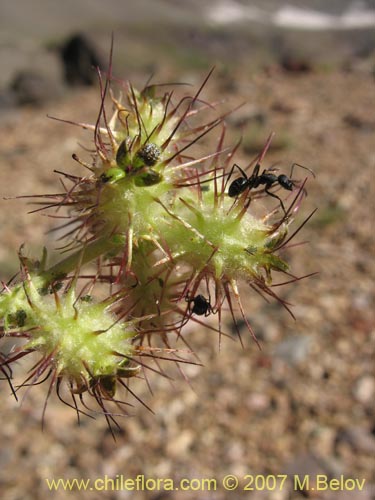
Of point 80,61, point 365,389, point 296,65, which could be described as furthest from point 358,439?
point 80,61

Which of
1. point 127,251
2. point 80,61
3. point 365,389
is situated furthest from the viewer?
point 80,61

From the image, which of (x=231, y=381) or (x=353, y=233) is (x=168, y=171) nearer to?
(x=231, y=381)

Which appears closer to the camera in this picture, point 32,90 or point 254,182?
point 254,182

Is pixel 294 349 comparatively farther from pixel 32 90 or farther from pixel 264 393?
pixel 32 90

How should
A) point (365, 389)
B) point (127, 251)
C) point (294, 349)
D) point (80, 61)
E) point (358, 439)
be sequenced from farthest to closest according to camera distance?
1. point (80, 61)
2. point (294, 349)
3. point (365, 389)
4. point (358, 439)
5. point (127, 251)

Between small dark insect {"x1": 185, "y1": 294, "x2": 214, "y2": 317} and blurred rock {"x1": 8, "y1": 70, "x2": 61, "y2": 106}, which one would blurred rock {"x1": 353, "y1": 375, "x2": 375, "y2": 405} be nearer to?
small dark insect {"x1": 185, "y1": 294, "x2": 214, "y2": 317}

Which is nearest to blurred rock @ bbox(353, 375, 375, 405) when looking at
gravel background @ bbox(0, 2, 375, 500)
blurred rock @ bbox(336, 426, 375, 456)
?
gravel background @ bbox(0, 2, 375, 500)

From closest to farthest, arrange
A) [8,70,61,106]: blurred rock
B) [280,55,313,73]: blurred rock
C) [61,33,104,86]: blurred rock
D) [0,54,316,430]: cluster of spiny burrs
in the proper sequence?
1. [0,54,316,430]: cluster of spiny burrs
2. [8,70,61,106]: blurred rock
3. [61,33,104,86]: blurred rock
4. [280,55,313,73]: blurred rock

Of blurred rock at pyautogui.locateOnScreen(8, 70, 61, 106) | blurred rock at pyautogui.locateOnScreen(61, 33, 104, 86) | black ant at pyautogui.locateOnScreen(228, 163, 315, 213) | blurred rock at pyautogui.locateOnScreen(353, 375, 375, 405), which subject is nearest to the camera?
black ant at pyautogui.locateOnScreen(228, 163, 315, 213)

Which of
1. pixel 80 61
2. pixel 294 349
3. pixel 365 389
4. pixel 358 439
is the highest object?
pixel 80 61
